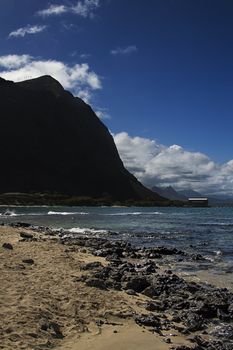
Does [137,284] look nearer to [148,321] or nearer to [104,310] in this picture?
[104,310]

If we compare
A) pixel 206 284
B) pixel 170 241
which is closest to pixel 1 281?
pixel 206 284

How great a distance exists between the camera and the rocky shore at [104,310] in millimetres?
10180

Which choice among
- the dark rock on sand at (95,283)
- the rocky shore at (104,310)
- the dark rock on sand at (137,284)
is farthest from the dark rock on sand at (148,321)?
the dark rock on sand at (137,284)

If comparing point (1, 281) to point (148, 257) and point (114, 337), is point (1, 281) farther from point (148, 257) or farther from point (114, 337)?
point (148, 257)

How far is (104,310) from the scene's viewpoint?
1250 cm

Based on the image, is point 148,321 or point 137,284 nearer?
point 148,321

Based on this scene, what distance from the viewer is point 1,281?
14.3m

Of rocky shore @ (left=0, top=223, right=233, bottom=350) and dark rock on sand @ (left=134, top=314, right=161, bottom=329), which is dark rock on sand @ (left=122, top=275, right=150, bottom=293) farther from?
dark rock on sand @ (left=134, top=314, right=161, bottom=329)

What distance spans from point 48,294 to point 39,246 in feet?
45.9

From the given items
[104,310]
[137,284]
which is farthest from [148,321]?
[137,284]

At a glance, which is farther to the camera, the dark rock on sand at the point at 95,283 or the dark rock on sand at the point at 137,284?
the dark rock on sand at the point at 137,284

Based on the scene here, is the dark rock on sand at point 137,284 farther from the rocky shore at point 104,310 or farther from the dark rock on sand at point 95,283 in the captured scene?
the dark rock on sand at point 95,283

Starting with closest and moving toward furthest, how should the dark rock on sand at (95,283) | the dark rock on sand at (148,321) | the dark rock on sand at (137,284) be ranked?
the dark rock on sand at (148,321) < the dark rock on sand at (95,283) < the dark rock on sand at (137,284)

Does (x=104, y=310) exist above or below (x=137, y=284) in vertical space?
below
